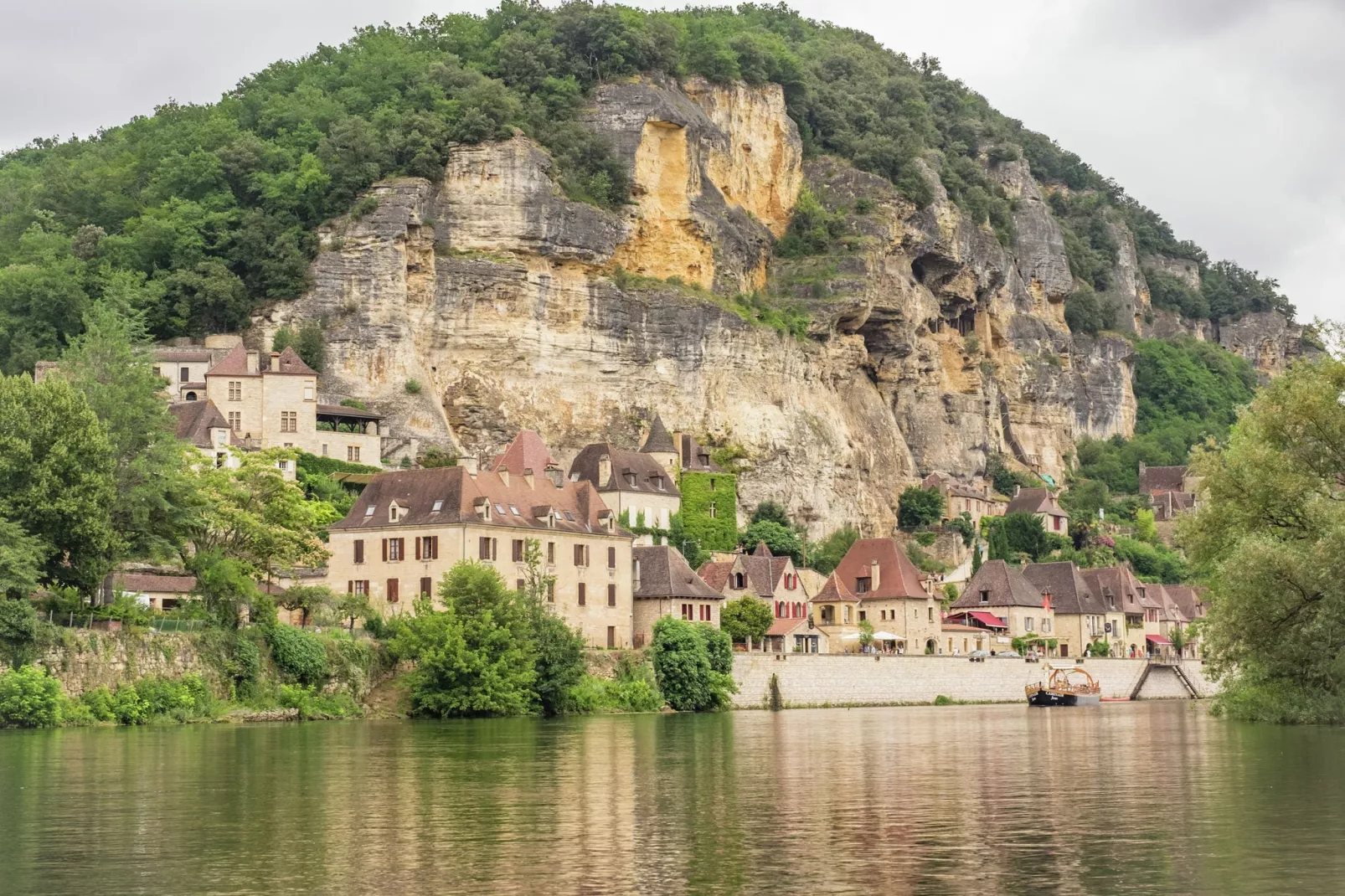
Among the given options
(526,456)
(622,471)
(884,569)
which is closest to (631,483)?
(622,471)

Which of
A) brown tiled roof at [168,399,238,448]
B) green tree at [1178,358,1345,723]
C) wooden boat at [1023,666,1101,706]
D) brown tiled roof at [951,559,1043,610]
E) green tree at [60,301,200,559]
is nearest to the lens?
green tree at [1178,358,1345,723]

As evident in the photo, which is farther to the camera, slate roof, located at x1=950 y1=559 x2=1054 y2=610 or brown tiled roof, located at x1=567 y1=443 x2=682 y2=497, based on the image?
slate roof, located at x1=950 y1=559 x2=1054 y2=610

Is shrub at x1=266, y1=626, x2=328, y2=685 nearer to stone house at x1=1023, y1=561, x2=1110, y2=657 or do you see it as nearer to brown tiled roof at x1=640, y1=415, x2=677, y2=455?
brown tiled roof at x1=640, y1=415, x2=677, y2=455

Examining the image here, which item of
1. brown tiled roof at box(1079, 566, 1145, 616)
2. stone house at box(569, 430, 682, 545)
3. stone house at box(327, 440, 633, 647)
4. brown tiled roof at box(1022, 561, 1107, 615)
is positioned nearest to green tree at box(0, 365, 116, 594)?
stone house at box(327, 440, 633, 647)

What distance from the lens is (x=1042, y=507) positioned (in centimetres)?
14588

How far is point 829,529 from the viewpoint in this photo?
12769cm

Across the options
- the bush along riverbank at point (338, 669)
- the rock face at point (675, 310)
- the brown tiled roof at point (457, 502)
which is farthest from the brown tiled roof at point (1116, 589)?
the bush along riverbank at point (338, 669)

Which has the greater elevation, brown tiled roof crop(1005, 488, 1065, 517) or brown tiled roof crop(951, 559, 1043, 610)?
brown tiled roof crop(1005, 488, 1065, 517)

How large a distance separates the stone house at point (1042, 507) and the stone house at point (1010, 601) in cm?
2764

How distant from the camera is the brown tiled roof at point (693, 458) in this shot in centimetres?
11644

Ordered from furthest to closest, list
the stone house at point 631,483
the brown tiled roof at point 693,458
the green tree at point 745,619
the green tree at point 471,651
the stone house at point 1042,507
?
the stone house at point 1042,507
the brown tiled roof at point 693,458
the stone house at point 631,483
the green tree at point 745,619
the green tree at point 471,651

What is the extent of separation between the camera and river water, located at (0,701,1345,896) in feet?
80.9

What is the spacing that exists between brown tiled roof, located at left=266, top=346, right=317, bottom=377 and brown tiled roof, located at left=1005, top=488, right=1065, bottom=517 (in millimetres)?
60408

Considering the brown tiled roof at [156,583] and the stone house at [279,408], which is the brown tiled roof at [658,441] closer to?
the stone house at [279,408]
